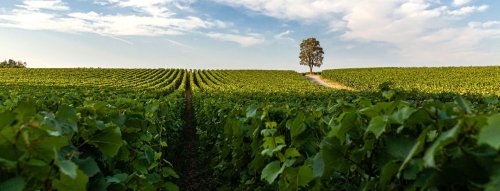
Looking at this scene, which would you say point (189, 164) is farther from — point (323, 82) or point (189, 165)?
point (323, 82)

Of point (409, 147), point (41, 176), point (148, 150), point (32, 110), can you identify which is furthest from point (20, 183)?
point (148, 150)

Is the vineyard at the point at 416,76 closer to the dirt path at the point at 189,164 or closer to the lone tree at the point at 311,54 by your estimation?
the lone tree at the point at 311,54

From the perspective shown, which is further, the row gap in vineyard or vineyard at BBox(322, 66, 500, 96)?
vineyard at BBox(322, 66, 500, 96)

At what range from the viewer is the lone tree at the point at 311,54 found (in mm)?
101250

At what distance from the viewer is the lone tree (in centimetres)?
10125

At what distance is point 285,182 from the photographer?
10.3 ft

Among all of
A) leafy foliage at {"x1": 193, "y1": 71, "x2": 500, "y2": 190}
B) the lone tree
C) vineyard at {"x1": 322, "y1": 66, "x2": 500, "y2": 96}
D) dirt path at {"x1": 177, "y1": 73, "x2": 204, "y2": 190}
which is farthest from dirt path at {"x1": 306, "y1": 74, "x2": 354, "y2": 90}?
leafy foliage at {"x1": 193, "y1": 71, "x2": 500, "y2": 190}

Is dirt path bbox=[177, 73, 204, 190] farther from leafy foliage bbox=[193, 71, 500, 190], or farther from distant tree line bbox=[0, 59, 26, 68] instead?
distant tree line bbox=[0, 59, 26, 68]

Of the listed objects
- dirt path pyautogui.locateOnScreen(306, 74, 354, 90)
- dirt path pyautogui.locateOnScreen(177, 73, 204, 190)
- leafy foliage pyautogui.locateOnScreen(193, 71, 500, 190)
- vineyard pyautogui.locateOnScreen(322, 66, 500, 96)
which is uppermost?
leafy foliage pyautogui.locateOnScreen(193, 71, 500, 190)

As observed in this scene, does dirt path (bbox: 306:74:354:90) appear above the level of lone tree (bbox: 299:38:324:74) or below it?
below

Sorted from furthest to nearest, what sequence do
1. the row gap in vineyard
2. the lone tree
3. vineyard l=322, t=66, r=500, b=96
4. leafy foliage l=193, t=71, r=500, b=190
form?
1. the lone tree
2. vineyard l=322, t=66, r=500, b=96
3. the row gap in vineyard
4. leafy foliage l=193, t=71, r=500, b=190

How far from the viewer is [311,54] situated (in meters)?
101

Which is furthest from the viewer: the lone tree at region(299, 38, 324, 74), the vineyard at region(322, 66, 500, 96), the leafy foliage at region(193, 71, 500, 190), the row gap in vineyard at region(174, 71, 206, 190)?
the lone tree at region(299, 38, 324, 74)

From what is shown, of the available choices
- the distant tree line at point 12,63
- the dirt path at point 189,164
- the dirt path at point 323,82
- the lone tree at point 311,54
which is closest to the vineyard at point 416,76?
the dirt path at point 323,82
